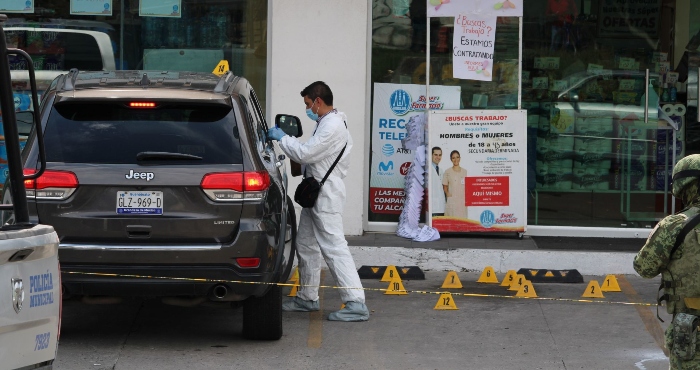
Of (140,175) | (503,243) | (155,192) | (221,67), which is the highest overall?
(221,67)

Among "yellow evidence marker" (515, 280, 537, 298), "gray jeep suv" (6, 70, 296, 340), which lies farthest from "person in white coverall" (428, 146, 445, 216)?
"gray jeep suv" (6, 70, 296, 340)

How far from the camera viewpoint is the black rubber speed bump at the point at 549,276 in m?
10.3

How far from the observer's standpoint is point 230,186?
280 inches

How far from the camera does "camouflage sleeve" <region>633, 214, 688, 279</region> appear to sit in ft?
17.5

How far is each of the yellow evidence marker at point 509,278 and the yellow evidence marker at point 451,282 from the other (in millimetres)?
398

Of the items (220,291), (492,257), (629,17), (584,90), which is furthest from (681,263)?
(629,17)

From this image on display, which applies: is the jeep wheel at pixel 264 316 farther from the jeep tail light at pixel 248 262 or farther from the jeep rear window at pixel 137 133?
the jeep rear window at pixel 137 133

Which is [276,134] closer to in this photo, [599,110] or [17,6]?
[17,6]

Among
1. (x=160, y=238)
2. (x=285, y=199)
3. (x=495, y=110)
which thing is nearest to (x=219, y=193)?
(x=160, y=238)

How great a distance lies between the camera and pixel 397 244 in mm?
11000

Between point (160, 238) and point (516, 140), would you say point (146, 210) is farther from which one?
point (516, 140)

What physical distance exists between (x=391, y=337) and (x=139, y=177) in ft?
7.55

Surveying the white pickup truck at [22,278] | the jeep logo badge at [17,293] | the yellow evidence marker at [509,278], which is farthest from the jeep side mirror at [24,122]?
the jeep logo badge at [17,293]

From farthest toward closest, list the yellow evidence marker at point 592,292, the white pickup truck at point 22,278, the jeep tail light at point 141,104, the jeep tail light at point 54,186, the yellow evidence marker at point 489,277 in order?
the yellow evidence marker at point 489,277 < the yellow evidence marker at point 592,292 < the jeep tail light at point 141,104 < the jeep tail light at point 54,186 < the white pickup truck at point 22,278
